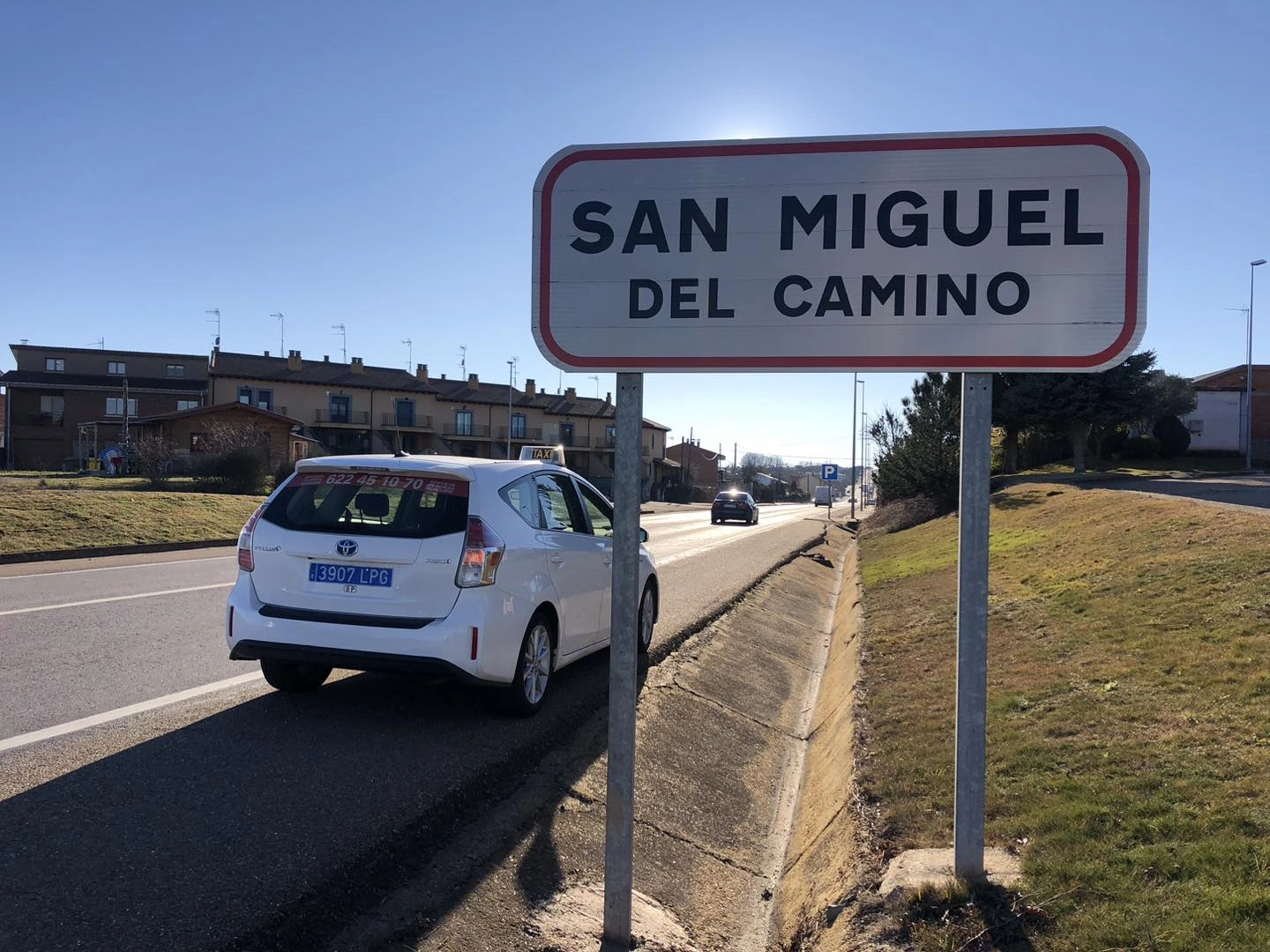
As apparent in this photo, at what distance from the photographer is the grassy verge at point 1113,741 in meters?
3.24

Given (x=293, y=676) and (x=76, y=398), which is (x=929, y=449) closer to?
(x=293, y=676)

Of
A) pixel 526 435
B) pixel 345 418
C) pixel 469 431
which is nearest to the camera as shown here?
pixel 345 418

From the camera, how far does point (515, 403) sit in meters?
75.5

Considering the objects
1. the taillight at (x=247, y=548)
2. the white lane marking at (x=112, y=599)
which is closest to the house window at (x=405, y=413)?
the white lane marking at (x=112, y=599)

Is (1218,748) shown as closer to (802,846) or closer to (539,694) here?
(802,846)

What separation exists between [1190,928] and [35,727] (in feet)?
18.5

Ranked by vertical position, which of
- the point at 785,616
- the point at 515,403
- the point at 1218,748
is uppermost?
the point at 515,403

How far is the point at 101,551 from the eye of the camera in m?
17.1

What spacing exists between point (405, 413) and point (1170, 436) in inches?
1873

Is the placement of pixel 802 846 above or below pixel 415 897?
below

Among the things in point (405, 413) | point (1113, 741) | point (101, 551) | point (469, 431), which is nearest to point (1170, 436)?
point (101, 551)

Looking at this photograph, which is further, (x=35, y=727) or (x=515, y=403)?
(x=515, y=403)

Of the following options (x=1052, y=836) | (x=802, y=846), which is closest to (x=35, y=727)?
(x=802, y=846)

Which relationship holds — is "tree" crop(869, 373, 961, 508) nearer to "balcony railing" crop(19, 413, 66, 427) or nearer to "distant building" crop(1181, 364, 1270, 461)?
"distant building" crop(1181, 364, 1270, 461)
